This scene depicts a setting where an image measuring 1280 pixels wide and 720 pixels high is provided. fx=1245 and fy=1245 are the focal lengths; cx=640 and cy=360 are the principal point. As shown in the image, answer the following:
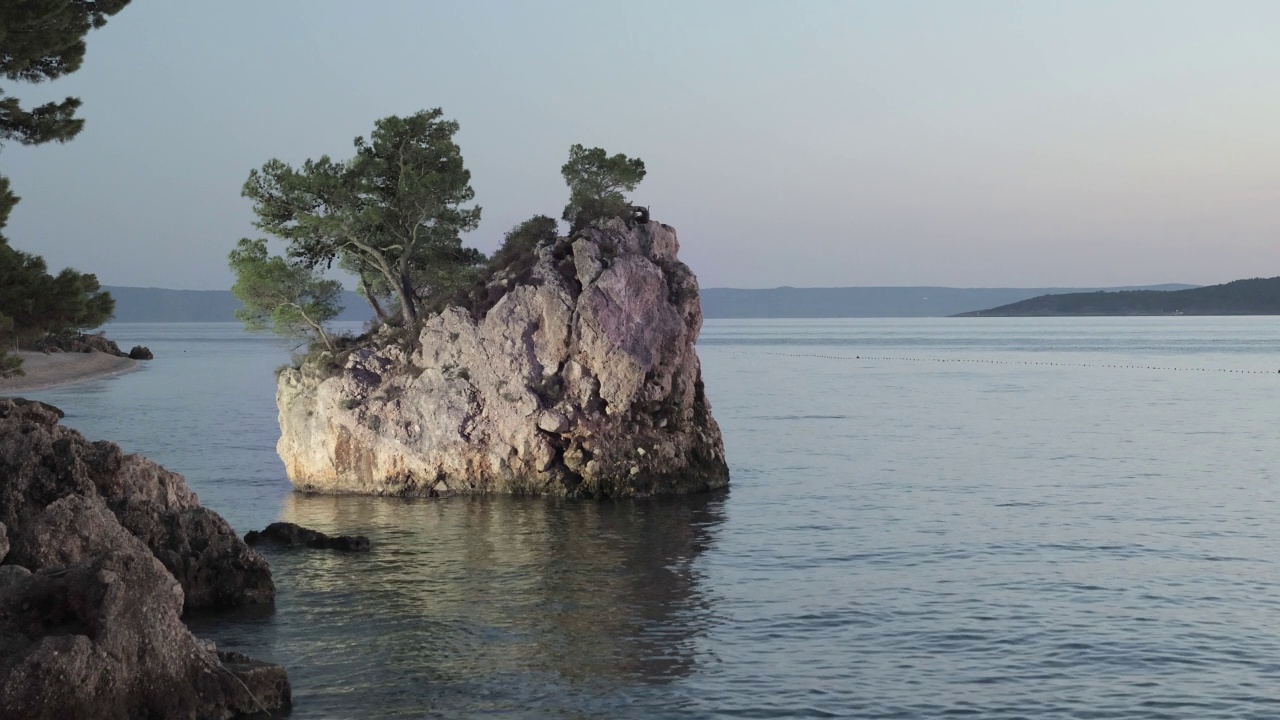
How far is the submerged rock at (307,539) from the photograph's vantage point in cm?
2802

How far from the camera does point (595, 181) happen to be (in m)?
38.9

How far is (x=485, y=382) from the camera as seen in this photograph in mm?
35219

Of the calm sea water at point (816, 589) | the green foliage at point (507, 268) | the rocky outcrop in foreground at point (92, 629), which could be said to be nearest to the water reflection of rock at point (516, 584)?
the calm sea water at point (816, 589)

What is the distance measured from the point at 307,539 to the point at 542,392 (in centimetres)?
888

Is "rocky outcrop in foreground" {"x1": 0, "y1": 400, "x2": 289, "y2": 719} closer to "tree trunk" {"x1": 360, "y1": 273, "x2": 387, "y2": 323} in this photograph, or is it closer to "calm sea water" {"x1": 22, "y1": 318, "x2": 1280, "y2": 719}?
"calm sea water" {"x1": 22, "y1": 318, "x2": 1280, "y2": 719}

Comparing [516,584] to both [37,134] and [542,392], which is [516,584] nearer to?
[542,392]

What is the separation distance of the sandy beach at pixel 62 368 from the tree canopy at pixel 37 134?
68.6m

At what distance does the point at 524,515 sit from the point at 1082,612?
15.0 meters

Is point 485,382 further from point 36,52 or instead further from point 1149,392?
point 1149,392

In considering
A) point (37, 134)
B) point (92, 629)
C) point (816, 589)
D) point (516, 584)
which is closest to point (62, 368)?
point (37, 134)

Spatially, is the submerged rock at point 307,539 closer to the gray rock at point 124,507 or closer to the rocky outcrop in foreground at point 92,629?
the gray rock at point 124,507

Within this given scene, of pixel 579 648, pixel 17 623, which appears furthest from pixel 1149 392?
pixel 17 623

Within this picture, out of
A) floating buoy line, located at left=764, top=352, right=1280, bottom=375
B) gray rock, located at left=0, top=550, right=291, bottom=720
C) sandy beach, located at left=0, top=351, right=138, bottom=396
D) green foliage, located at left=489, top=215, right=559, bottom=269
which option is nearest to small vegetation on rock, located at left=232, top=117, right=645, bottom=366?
green foliage, located at left=489, top=215, right=559, bottom=269

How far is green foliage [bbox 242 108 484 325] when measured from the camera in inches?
1587
